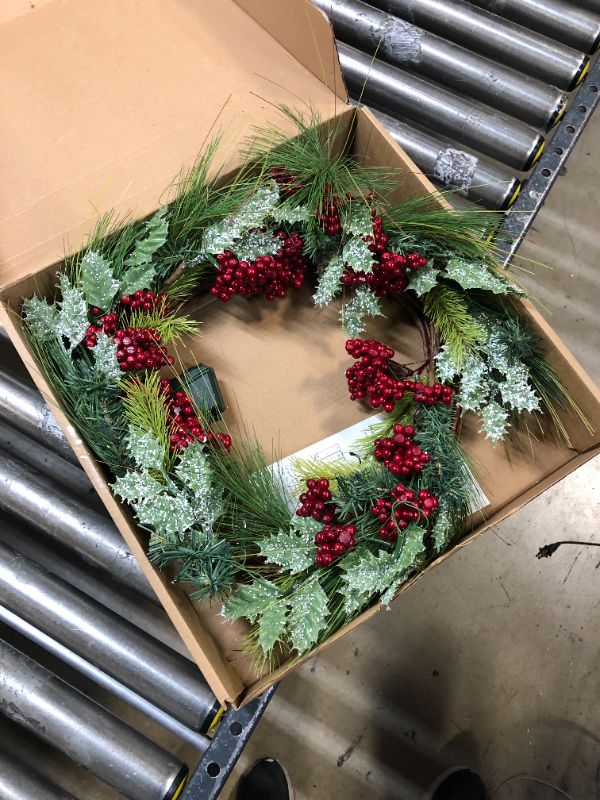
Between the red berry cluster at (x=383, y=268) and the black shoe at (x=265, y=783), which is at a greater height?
the red berry cluster at (x=383, y=268)

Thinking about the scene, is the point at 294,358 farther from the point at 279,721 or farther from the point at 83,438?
the point at 279,721

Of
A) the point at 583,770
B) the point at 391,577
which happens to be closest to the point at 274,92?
the point at 391,577

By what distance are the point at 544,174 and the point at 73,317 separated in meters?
0.75

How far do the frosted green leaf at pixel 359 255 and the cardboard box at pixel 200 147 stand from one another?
12 cm

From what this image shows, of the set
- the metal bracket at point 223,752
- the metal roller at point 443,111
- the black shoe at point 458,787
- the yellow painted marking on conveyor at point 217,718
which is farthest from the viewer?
the black shoe at point 458,787

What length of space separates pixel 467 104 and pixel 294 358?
55cm

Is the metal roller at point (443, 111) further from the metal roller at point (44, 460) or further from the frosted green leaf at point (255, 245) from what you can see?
the metal roller at point (44, 460)

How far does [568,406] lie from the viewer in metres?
0.84

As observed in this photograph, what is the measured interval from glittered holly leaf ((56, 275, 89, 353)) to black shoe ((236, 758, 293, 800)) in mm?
1003

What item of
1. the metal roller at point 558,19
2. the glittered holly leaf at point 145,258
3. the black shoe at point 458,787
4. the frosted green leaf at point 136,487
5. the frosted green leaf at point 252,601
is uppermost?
the metal roller at point 558,19

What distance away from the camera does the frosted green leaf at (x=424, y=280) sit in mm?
853

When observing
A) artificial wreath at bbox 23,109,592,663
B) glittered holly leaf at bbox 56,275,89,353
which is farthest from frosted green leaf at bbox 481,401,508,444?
glittered holly leaf at bbox 56,275,89,353

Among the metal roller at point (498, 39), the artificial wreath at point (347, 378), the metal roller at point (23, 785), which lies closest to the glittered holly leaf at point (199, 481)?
the artificial wreath at point (347, 378)

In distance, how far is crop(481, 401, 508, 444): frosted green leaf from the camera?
83cm
